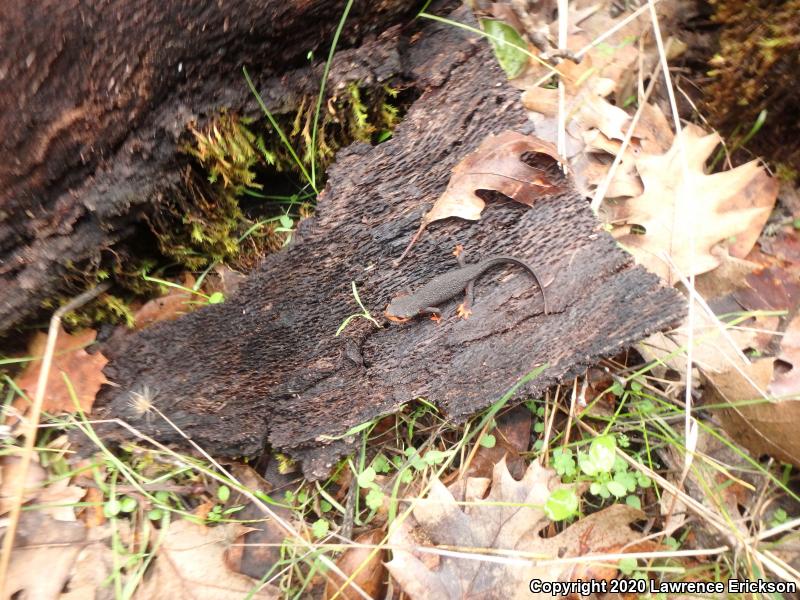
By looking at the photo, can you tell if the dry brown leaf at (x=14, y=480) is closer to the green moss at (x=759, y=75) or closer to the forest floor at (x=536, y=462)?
the forest floor at (x=536, y=462)

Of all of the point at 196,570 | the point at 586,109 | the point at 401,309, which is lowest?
Answer: the point at 196,570

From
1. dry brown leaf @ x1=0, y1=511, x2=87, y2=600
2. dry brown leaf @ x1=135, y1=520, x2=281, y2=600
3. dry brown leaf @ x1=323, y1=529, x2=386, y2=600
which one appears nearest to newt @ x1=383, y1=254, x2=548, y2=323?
dry brown leaf @ x1=323, y1=529, x2=386, y2=600

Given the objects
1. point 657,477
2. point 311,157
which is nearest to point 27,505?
point 311,157

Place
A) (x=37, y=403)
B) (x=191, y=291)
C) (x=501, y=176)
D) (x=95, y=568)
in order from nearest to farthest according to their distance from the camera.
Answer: (x=501, y=176) < (x=37, y=403) < (x=95, y=568) < (x=191, y=291)

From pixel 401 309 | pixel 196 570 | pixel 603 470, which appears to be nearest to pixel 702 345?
pixel 603 470

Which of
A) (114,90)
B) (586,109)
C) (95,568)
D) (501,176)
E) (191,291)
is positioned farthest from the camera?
(586,109)

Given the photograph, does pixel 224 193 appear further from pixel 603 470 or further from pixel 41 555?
pixel 603 470

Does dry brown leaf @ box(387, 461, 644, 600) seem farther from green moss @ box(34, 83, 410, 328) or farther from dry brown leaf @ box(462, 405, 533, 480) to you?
green moss @ box(34, 83, 410, 328)

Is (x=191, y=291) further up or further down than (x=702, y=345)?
further up

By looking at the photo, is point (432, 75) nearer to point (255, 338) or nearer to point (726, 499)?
point (255, 338)
